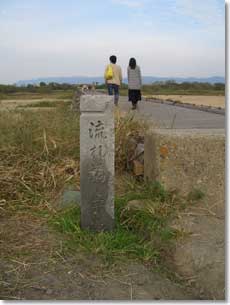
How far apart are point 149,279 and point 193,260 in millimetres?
372

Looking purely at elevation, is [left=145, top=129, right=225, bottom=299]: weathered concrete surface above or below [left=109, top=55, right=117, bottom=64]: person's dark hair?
below

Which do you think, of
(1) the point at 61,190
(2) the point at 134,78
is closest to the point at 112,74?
(2) the point at 134,78

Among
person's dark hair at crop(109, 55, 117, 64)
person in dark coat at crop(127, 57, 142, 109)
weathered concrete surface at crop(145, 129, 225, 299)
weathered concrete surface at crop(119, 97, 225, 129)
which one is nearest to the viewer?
weathered concrete surface at crop(145, 129, 225, 299)

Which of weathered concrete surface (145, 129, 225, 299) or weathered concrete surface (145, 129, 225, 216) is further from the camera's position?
weathered concrete surface (145, 129, 225, 216)

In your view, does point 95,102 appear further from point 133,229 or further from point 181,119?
point 181,119

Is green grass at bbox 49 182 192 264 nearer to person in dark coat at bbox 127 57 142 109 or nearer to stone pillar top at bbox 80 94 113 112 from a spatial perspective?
stone pillar top at bbox 80 94 113 112

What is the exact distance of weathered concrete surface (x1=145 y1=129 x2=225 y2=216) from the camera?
3.79 metres

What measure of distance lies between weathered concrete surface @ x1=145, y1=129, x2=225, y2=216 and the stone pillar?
805 mm

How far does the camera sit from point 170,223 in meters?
3.32

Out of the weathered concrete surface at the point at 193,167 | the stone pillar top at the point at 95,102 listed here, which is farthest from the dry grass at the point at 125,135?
the stone pillar top at the point at 95,102

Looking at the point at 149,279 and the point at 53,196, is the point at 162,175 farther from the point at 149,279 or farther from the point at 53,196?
the point at 149,279

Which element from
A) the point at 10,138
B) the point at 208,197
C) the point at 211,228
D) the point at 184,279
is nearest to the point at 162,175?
the point at 208,197

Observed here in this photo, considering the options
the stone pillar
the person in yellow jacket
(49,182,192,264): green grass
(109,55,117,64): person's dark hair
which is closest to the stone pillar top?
the stone pillar

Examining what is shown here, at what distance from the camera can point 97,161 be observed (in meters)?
3.11
